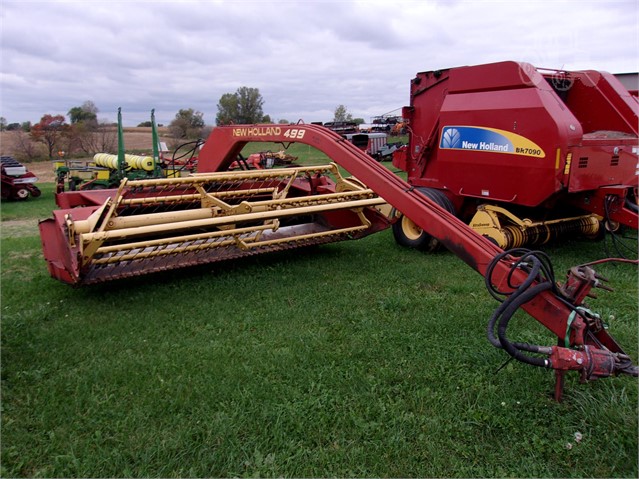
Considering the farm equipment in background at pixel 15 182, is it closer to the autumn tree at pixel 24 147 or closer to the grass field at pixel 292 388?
the grass field at pixel 292 388

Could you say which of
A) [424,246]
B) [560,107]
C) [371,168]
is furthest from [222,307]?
[560,107]

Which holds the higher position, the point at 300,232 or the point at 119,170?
the point at 119,170

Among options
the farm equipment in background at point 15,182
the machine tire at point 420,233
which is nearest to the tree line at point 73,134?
the farm equipment in background at point 15,182

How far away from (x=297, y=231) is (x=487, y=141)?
8.04 feet

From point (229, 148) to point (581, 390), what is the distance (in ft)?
14.5

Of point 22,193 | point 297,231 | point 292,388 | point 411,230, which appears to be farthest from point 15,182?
point 292,388

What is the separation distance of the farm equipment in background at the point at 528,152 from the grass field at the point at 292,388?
43.4 inches

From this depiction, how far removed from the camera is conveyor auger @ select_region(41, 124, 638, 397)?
103 inches

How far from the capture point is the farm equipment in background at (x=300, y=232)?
262cm

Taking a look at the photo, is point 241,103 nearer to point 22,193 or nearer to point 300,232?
point 22,193

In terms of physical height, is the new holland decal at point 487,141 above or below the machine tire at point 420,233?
above

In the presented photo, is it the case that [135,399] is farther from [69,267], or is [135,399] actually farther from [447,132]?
[447,132]

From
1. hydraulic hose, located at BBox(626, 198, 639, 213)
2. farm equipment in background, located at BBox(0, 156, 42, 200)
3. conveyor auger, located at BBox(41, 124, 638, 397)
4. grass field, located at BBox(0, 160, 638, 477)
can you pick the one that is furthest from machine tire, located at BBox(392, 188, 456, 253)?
farm equipment in background, located at BBox(0, 156, 42, 200)

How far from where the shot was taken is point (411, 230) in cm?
629
